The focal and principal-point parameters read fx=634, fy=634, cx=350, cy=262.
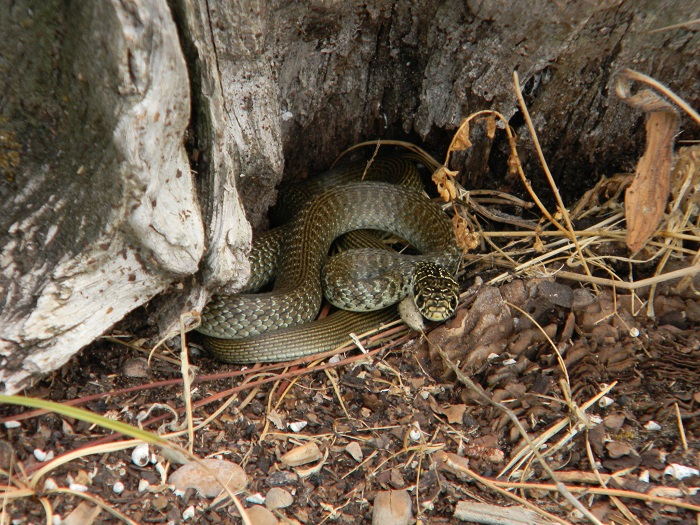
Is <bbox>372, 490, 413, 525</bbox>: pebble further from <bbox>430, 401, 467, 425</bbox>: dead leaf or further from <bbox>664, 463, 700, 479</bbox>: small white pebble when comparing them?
<bbox>664, 463, 700, 479</bbox>: small white pebble

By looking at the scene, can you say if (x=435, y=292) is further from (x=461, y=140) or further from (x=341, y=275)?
(x=461, y=140)

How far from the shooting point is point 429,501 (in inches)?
98.3

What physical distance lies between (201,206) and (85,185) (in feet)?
1.73

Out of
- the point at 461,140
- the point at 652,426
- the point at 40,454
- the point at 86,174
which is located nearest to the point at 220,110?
the point at 86,174

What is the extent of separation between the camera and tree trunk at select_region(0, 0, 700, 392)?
219cm

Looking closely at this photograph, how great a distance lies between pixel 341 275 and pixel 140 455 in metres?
1.78

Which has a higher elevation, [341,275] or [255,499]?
[341,275]

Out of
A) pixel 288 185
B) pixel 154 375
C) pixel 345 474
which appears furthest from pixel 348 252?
pixel 345 474

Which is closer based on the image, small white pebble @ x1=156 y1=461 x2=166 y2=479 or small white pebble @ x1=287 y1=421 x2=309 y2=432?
small white pebble @ x1=156 y1=461 x2=166 y2=479

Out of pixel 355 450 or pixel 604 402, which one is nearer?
pixel 355 450

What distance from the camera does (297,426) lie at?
289cm

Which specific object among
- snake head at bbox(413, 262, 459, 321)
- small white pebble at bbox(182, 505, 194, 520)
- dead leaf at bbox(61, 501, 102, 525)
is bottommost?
small white pebble at bbox(182, 505, 194, 520)

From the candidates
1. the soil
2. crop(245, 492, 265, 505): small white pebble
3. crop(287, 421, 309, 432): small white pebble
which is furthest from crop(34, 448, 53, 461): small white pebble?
crop(287, 421, 309, 432): small white pebble

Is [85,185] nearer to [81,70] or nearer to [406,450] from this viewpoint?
[81,70]
